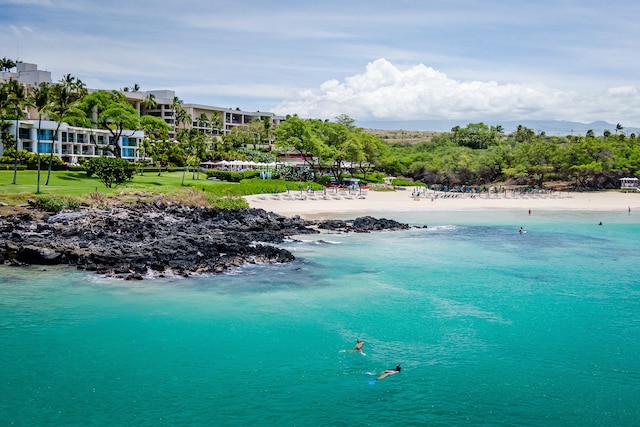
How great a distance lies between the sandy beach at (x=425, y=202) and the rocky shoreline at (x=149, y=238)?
10.4 meters

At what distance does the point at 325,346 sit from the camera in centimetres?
2078

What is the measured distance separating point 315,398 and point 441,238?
31216 mm

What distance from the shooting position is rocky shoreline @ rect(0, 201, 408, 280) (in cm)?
3195

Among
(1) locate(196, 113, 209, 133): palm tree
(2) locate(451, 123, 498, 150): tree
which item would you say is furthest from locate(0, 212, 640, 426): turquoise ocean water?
(1) locate(196, 113, 209, 133): palm tree

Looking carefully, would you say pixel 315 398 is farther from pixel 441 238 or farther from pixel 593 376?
pixel 441 238

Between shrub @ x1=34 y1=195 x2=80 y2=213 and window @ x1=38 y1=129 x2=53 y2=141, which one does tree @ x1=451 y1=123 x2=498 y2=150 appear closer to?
window @ x1=38 y1=129 x2=53 y2=141

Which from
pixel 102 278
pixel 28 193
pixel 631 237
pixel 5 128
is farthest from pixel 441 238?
pixel 5 128

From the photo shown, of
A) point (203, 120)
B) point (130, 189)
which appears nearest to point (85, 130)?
point (130, 189)

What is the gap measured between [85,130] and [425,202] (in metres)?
48.1

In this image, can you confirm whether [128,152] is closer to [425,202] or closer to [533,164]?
[425,202]

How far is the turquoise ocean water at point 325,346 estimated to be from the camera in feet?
52.9

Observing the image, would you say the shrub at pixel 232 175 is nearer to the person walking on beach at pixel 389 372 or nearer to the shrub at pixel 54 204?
the shrub at pixel 54 204

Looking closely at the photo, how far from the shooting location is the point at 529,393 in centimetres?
1725

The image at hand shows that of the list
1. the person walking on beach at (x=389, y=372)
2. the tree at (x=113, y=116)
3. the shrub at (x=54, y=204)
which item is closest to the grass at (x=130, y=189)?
the shrub at (x=54, y=204)
